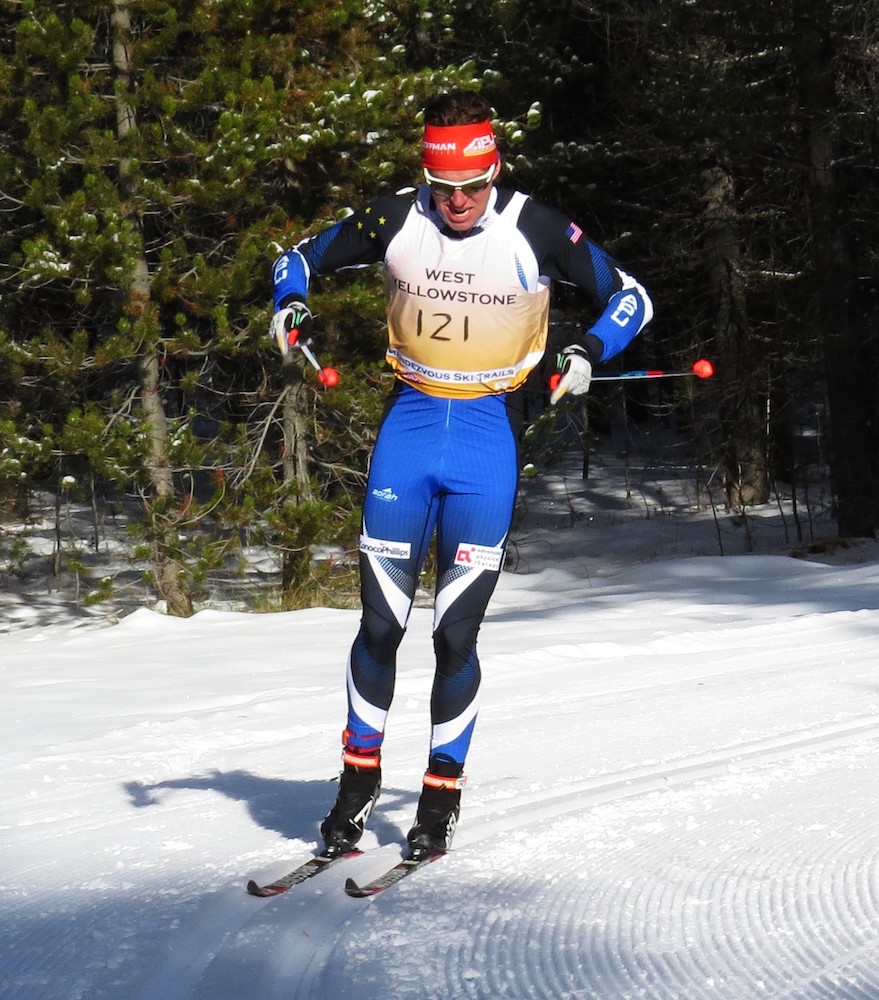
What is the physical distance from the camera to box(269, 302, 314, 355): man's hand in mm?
4312

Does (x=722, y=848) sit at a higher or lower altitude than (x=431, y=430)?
lower

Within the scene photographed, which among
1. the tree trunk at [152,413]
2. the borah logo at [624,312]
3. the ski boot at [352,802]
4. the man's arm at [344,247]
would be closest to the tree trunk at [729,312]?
the tree trunk at [152,413]

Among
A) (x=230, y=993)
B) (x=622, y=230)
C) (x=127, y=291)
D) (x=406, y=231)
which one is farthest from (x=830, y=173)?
(x=230, y=993)

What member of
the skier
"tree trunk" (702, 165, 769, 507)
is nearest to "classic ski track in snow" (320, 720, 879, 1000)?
the skier

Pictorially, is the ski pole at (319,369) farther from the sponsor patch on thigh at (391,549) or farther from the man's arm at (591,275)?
the man's arm at (591,275)

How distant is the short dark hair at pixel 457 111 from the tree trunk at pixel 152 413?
742 cm

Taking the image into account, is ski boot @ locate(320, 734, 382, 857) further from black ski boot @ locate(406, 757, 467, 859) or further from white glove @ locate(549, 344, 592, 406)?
white glove @ locate(549, 344, 592, 406)

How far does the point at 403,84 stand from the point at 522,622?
5.01 metres

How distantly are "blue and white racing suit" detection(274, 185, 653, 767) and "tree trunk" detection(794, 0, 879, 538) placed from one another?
37.8 feet

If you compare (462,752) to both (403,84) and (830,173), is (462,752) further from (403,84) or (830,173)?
(830,173)

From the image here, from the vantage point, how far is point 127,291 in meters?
11.8

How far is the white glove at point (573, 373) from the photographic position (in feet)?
13.6

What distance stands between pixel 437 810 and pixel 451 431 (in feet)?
3.94

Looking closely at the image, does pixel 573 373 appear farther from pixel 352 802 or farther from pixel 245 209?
pixel 245 209
